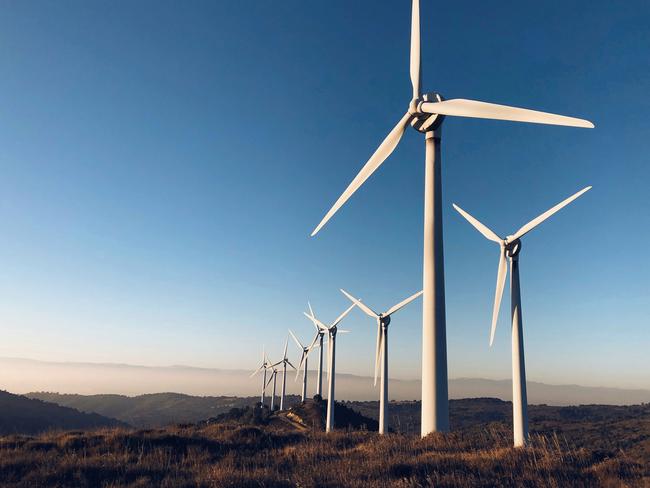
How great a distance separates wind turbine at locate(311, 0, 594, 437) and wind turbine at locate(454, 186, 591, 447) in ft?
26.4

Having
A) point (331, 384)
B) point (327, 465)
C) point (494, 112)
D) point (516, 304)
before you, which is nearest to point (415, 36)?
point (494, 112)

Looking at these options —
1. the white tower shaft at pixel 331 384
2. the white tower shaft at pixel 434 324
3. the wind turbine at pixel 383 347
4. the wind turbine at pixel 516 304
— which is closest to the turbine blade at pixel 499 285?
the wind turbine at pixel 516 304

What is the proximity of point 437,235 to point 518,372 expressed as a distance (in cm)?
1336

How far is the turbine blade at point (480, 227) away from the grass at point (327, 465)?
18866 millimetres

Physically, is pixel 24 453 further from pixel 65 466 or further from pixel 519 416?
pixel 519 416

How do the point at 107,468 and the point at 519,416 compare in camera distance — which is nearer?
the point at 107,468

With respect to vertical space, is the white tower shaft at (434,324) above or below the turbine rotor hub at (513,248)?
below

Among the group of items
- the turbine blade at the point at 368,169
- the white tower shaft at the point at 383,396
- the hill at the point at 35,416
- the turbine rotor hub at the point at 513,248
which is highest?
the turbine blade at the point at 368,169

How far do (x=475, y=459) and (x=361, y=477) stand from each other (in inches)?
179

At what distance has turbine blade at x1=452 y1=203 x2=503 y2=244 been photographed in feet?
124

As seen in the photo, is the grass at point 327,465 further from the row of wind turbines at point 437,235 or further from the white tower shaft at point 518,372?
the white tower shaft at point 518,372

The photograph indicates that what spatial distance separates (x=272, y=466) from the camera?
59.0 ft

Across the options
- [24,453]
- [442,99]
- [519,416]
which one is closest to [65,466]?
[24,453]

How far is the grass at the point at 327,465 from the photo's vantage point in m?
14.0
